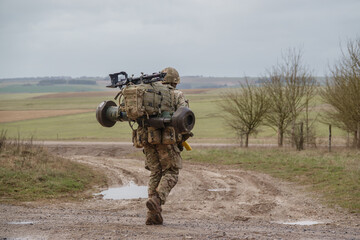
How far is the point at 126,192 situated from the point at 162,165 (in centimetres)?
481

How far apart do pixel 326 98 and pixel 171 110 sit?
67.9 feet

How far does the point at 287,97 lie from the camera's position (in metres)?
27.8

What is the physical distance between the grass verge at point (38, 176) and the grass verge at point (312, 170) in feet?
19.6

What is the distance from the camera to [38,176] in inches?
521

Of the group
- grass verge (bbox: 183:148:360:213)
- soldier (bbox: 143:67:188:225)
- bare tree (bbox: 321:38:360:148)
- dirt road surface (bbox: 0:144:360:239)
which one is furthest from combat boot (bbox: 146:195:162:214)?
bare tree (bbox: 321:38:360:148)

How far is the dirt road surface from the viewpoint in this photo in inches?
273

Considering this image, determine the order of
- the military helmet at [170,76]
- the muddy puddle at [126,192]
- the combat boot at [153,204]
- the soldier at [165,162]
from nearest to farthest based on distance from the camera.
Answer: the combat boot at [153,204]
the soldier at [165,162]
the military helmet at [170,76]
the muddy puddle at [126,192]

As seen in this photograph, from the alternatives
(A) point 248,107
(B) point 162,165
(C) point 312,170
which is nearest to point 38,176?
(B) point 162,165

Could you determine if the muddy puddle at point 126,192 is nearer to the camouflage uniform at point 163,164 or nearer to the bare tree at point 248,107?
the camouflage uniform at point 163,164

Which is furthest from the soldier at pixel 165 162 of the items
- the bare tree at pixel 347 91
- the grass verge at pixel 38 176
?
the bare tree at pixel 347 91

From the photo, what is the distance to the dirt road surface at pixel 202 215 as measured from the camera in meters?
6.93

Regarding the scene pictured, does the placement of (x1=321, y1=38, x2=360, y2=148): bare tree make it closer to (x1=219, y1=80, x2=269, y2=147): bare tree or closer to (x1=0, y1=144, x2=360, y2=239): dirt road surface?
(x1=219, y1=80, x2=269, y2=147): bare tree

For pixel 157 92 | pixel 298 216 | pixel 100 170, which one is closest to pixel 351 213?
pixel 298 216

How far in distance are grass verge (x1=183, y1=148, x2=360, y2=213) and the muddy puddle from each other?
469cm
